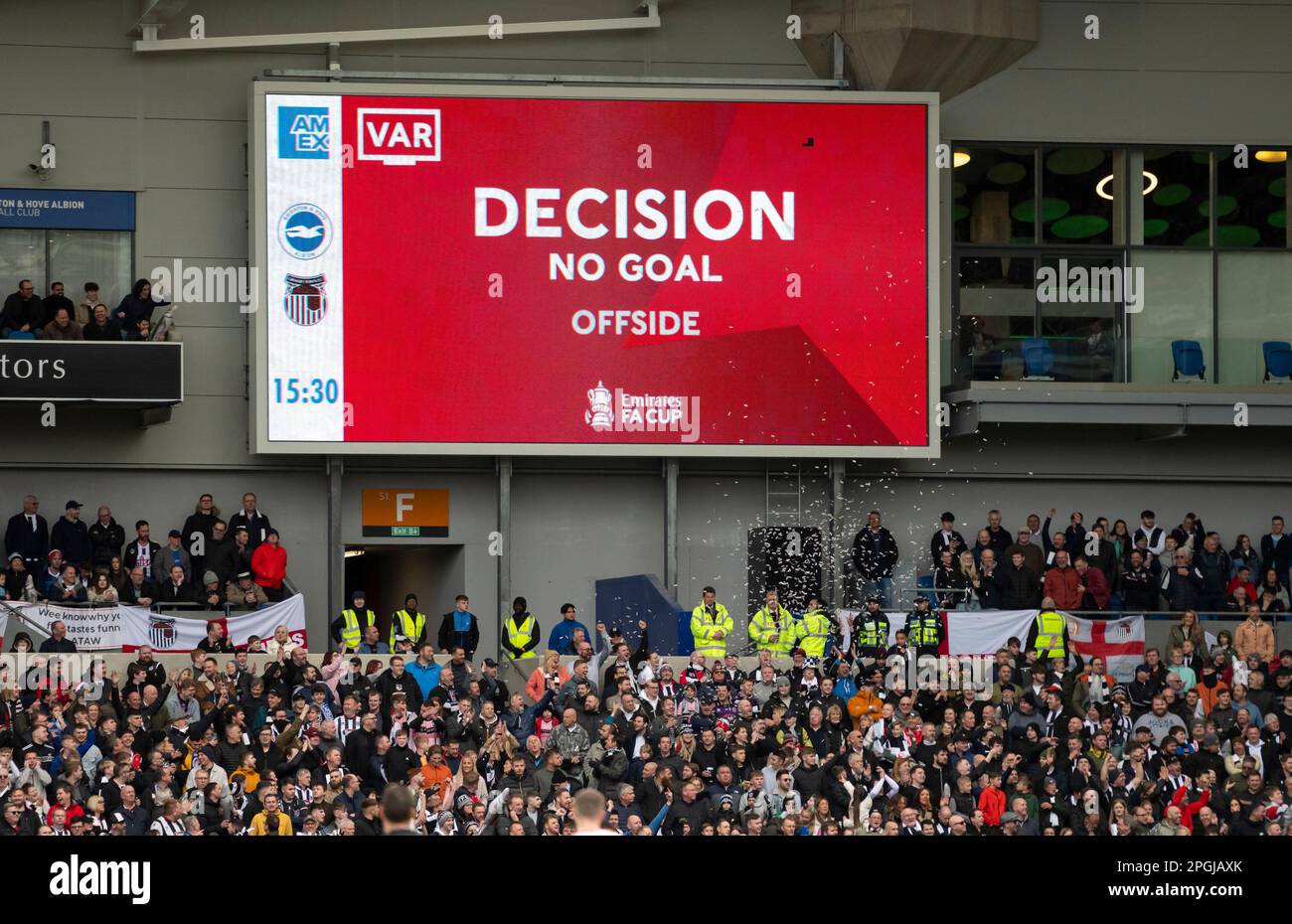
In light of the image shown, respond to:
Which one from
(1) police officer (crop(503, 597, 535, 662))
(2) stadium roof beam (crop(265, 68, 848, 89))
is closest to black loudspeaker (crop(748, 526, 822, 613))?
(1) police officer (crop(503, 597, 535, 662))

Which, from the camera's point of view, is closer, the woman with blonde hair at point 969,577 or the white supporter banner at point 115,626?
the white supporter banner at point 115,626

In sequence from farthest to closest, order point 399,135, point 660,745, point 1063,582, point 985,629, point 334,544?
1. point 334,544
2. point 399,135
3. point 1063,582
4. point 985,629
5. point 660,745

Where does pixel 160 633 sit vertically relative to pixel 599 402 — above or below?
below

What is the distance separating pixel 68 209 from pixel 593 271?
6.35 meters

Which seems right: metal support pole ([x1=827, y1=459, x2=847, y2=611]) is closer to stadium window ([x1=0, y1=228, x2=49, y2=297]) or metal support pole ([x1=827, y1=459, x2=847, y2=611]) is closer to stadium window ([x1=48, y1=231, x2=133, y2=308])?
stadium window ([x1=48, y1=231, x2=133, y2=308])

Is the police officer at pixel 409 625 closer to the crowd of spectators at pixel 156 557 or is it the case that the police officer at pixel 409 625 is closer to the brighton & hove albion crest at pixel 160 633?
the crowd of spectators at pixel 156 557

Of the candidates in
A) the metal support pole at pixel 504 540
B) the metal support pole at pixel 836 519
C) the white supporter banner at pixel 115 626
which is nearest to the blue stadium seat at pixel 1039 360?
the metal support pole at pixel 836 519

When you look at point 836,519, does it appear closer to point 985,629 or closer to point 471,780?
point 985,629

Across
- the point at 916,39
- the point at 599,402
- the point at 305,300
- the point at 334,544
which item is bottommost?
the point at 334,544

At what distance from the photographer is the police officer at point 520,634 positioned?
19.4 m

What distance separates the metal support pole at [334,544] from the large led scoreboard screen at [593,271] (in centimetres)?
76

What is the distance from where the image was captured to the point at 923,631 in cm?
1845

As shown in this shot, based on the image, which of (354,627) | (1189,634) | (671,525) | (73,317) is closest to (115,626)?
(354,627)
